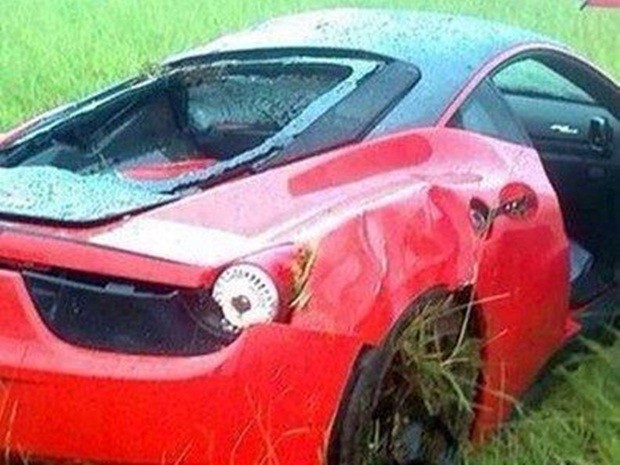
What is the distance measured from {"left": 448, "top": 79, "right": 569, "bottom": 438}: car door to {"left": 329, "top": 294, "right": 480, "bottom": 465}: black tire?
12 cm

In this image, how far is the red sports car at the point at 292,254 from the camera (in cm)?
382

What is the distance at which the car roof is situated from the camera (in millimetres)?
4879

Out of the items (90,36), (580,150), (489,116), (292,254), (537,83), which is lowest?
(90,36)

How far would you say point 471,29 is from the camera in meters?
5.32

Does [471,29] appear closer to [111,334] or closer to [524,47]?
Result: [524,47]

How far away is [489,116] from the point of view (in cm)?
504

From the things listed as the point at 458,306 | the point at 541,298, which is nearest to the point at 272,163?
the point at 458,306

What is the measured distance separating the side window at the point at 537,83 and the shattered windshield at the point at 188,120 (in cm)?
80

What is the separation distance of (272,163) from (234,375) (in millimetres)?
839

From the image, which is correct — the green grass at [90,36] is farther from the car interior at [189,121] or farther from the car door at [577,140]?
the car interior at [189,121]

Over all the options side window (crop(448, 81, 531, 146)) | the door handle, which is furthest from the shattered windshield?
the door handle

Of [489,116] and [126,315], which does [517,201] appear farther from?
[126,315]

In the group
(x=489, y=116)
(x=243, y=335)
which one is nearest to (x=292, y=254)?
(x=243, y=335)

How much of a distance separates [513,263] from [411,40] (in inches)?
33.4
